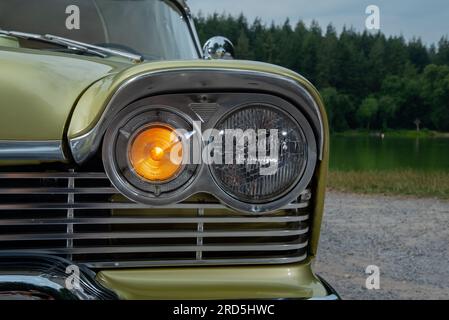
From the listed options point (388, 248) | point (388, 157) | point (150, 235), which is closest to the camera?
point (150, 235)

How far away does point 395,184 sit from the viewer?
14688 millimetres

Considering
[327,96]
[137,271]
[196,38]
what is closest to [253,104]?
[137,271]

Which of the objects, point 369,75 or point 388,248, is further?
point 369,75

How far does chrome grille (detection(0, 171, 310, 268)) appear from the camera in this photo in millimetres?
1534

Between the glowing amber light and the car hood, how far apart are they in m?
0.19

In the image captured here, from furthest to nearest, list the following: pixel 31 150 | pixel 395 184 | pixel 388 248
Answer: pixel 395 184, pixel 388 248, pixel 31 150

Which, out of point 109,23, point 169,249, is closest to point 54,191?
point 169,249

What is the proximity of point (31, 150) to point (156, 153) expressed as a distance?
307mm

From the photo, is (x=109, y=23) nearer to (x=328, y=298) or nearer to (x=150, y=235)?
(x=150, y=235)

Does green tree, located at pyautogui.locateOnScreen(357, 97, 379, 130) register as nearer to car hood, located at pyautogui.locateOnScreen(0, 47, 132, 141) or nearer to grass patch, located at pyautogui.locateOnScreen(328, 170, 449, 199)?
grass patch, located at pyautogui.locateOnScreen(328, 170, 449, 199)

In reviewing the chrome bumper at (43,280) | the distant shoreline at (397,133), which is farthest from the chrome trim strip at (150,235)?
the distant shoreline at (397,133)

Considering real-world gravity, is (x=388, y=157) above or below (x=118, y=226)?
below

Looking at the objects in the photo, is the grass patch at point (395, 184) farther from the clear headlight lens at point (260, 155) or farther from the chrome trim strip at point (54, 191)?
the chrome trim strip at point (54, 191)
